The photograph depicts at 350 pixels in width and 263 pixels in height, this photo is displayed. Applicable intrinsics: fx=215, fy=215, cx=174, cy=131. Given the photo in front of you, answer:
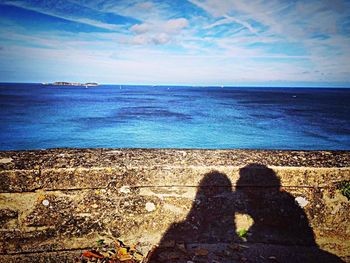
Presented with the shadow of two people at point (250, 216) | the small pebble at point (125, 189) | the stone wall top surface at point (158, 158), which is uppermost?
the stone wall top surface at point (158, 158)

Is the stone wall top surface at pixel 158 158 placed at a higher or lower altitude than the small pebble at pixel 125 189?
higher

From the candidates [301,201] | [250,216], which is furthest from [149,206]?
[301,201]

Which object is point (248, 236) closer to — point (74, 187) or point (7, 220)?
point (74, 187)

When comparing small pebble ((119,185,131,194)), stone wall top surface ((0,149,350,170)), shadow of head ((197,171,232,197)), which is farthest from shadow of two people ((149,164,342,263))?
small pebble ((119,185,131,194))

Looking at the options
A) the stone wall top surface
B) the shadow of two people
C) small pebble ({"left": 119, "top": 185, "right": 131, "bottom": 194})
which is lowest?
the shadow of two people

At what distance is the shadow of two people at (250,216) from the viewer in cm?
212

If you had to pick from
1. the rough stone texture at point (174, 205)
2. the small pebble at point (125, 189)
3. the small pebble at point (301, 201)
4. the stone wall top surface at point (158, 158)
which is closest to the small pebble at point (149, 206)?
the rough stone texture at point (174, 205)

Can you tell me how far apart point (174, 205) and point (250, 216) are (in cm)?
79

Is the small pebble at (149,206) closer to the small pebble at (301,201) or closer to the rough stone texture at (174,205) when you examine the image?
the rough stone texture at (174,205)

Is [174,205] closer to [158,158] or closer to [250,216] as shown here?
[158,158]

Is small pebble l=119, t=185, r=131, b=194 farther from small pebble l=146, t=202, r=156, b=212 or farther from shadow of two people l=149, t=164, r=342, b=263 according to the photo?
shadow of two people l=149, t=164, r=342, b=263

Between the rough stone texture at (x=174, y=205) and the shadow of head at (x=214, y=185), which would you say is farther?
the shadow of head at (x=214, y=185)

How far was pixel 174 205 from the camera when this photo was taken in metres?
2.14

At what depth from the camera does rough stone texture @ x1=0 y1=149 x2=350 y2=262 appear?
1.98 metres
